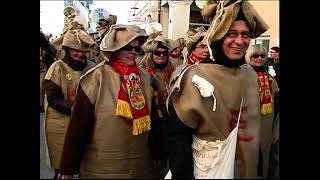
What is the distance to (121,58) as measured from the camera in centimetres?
268

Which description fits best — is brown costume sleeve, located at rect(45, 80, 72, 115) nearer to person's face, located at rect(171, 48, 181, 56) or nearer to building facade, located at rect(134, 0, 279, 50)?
building facade, located at rect(134, 0, 279, 50)

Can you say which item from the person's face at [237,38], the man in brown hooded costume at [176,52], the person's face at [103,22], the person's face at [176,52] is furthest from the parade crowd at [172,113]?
the person's face at [176,52]

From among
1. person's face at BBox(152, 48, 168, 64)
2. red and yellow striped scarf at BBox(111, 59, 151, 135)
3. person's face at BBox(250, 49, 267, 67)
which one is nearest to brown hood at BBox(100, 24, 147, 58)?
red and yellow striped scarf at BBox(111, 59, 151, 135)

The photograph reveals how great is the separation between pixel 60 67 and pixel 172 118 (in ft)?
6.43

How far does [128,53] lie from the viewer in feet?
8.76

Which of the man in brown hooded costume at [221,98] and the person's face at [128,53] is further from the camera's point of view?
the person's face at [128,53]

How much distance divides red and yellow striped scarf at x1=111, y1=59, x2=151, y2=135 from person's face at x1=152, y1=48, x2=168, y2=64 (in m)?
2.68

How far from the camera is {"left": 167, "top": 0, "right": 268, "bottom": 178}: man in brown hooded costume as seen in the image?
1.91 meters

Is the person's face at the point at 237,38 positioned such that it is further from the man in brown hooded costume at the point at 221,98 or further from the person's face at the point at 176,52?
the person's face at the point at 176,52

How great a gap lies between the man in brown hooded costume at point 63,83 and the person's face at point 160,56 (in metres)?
1.56

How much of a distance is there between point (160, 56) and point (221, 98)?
359 centimetres

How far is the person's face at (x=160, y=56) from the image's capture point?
540 centimetres
